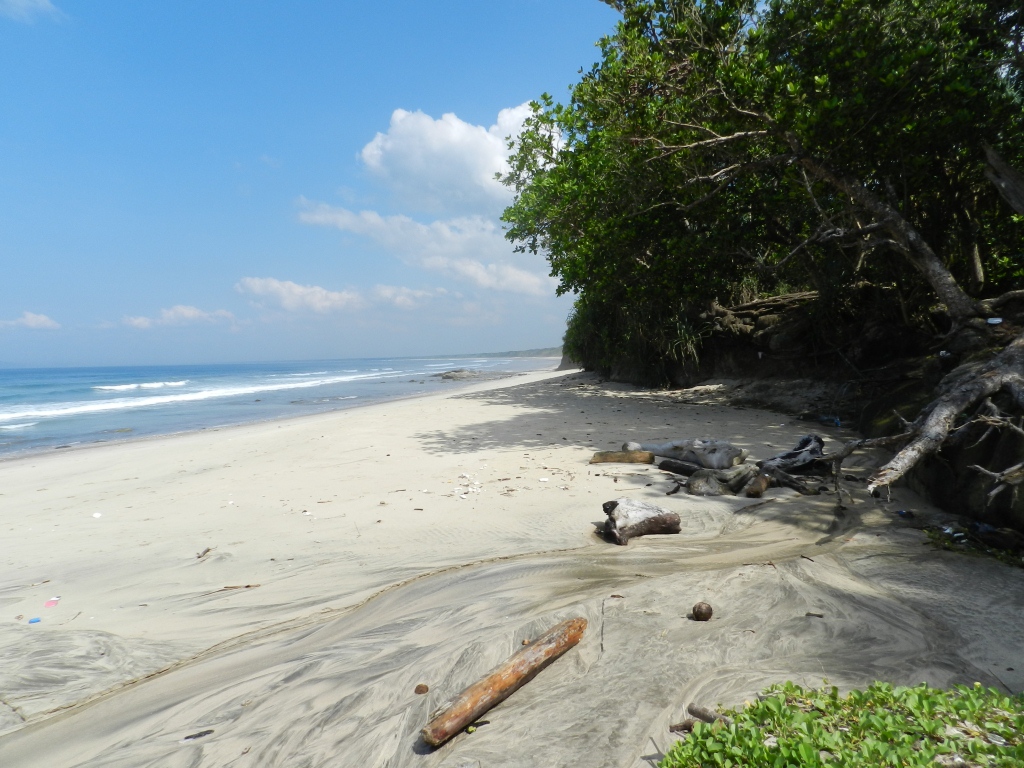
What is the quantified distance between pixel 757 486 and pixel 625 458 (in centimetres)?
190

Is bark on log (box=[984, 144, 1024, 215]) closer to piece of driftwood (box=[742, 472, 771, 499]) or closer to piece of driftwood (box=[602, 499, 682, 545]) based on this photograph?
piece of driftwood (box=[742, 472, 771, 499])

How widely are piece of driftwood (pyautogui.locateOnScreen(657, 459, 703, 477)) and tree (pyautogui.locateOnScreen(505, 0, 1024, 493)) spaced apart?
8.38ft

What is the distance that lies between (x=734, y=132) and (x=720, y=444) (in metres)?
5.93

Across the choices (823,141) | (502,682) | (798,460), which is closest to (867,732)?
(502,682)

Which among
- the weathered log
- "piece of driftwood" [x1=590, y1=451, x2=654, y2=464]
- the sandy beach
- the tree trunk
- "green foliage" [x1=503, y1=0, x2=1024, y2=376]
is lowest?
the sandy beach

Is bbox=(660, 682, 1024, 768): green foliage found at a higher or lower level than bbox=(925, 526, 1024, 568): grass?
higher

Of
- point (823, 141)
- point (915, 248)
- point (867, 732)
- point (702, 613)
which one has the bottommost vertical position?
point (702, 613)

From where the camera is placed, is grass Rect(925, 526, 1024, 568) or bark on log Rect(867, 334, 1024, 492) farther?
bark on log Rect(867, 334, 1024, 492)

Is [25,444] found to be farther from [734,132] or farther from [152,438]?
[734,132]

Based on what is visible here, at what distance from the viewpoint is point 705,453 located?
6297 millimetres

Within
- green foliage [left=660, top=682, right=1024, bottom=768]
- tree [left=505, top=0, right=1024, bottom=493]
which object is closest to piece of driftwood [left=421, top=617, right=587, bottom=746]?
green foliage [left=660, top=682, right=1024, bottom=768]

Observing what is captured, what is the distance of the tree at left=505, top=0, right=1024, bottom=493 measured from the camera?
8.00m

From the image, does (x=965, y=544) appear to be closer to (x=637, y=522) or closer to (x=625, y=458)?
(x=637, y=522)

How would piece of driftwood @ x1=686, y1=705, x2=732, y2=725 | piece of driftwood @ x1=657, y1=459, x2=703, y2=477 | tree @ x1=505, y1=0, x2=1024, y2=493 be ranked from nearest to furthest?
piece of driftwood @ x1=686, y1=705, x2=732, y2=725
piece of driftwood @ x1=657, y1=459, x2=703, y2=477
tree @ x1=505, y1=0, x2=1024, y2=493
